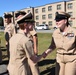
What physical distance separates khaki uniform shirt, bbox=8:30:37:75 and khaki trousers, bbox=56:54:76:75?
3.46 feet

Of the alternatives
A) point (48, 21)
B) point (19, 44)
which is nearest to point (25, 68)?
point (19, 44)

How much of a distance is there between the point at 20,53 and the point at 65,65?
50.1 inches

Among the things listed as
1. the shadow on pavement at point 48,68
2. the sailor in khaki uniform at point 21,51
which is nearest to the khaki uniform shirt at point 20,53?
the sailor in khaki uniform at point 21,51

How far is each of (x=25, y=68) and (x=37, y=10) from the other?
83155 mm

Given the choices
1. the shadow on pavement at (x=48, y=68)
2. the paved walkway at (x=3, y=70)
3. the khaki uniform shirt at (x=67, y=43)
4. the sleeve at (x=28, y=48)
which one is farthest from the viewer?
the paved walkway at (x=3, y=70)

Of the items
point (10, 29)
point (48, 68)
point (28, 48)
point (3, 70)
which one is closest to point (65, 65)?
point (28, 48)

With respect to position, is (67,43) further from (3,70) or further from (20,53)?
(3,70)

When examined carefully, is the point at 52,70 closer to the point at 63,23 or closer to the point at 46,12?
the point at 63,23

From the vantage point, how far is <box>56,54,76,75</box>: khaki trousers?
4.75 meters

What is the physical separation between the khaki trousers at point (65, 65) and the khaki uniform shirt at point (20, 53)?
1.05 meters

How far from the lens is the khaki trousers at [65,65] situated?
4747mm

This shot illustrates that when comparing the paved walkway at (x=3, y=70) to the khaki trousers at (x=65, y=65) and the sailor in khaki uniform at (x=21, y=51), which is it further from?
the sailor in khaki uniform at (x=21, y=51)

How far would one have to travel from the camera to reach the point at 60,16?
4.75m

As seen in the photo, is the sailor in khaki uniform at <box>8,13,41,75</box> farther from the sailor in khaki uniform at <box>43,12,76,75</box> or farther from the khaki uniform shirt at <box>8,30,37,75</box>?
the sailor in khaki uniform at <box>43,12,76,75</box>
